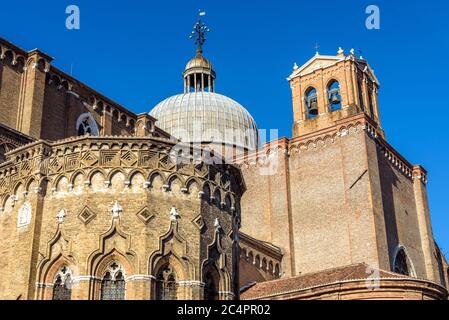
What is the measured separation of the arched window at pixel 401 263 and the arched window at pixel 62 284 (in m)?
17.9

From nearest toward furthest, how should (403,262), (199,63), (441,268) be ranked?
(403,262)
(441,268)
(199,63)

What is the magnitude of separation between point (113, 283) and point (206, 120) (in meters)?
24.0

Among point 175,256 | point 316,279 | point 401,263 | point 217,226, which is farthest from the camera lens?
point 401,263

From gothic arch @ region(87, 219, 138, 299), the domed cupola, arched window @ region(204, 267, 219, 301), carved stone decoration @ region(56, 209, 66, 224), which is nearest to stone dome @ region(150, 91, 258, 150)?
the domed cupola

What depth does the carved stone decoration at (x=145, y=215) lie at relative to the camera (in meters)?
15.4

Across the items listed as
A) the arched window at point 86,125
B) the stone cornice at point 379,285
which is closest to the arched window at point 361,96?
the stone cornice at point 379,285

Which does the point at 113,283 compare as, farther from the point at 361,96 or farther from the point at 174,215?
the point at 361,96

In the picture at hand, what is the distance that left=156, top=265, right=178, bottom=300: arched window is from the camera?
1529 centimetres

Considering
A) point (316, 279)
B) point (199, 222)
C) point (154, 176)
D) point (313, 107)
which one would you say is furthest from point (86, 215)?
point (313, 107)

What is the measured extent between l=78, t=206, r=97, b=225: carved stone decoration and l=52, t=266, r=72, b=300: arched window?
1.12 meters

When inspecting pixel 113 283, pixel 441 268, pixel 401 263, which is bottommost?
pixel 113 283

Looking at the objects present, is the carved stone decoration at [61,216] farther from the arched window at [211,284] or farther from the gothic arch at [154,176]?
the arched window at [211,284]

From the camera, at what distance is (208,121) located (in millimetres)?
38500

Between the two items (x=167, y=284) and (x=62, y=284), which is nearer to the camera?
(x=62, y=284)
